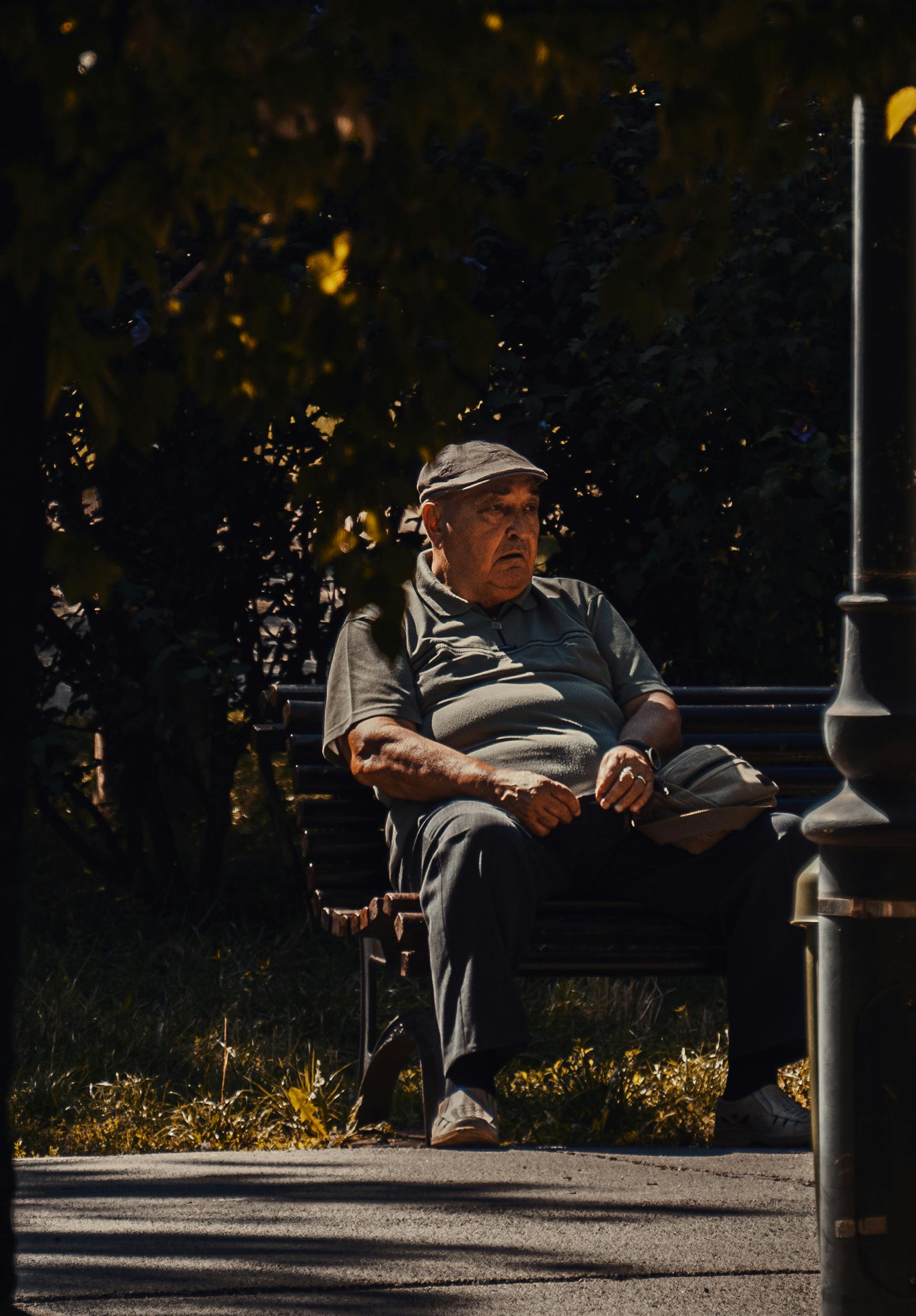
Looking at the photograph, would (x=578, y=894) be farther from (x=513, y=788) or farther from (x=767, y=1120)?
(x=767, y=1120)

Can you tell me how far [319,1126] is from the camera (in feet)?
14.3

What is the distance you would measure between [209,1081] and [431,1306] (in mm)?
2348

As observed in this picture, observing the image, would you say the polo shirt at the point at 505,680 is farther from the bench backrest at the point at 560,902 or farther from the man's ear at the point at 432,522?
the bench backrest at the point at 560,902

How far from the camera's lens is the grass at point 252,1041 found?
447cm

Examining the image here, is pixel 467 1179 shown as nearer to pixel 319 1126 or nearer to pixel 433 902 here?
pixel 433 902

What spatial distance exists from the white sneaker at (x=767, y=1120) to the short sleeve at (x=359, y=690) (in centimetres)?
113

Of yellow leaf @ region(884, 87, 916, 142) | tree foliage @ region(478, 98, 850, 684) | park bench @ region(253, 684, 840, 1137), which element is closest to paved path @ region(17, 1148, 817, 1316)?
park bench @ region(253, 684, 840, 1137)

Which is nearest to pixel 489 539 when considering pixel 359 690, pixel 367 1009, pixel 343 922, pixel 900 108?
pixel 359 690

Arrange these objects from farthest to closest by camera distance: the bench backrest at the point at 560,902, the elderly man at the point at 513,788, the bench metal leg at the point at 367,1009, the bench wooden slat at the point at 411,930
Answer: the bench metal leg at the point at 367,1009
the bench backrest at the point at 560,902
the bench wooden slat at the point at 411,930
the elderly man at the point at 513,788

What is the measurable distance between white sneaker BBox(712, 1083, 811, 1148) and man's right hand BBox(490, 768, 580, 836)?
2.35ft

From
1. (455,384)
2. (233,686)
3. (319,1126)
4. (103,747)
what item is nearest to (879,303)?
(455,384)

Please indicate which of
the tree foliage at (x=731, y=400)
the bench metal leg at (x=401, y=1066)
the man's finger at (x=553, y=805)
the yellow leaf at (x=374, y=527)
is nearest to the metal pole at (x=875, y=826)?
the yellow leaf at (x=374, y=527)

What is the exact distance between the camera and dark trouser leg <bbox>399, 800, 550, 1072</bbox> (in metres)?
3.70

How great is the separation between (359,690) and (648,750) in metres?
0.68
